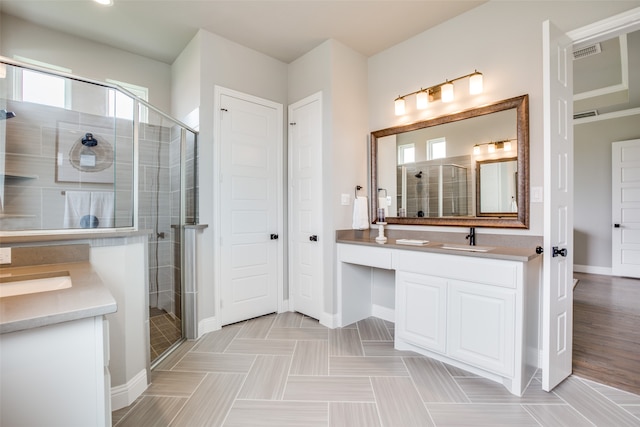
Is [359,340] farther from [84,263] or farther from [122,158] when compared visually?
[122,158]

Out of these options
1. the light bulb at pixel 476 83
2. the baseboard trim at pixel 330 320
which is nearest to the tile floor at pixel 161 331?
the baseboard trim at pixel 330 320

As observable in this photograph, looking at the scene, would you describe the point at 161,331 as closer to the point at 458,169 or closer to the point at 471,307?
the point at 471,307

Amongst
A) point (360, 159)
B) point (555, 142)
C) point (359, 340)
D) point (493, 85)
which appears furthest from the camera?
point (360, 159)

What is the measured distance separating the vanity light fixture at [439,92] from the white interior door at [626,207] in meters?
4.48

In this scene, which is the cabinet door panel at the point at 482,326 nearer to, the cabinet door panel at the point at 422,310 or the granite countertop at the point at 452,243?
the cabinet door panel at the point at 422,310

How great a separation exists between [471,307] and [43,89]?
3.95m

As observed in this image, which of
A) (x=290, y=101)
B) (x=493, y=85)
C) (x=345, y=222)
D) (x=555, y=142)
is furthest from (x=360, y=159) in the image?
(x=555, y=142)

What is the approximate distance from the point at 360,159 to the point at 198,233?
193 centimetres

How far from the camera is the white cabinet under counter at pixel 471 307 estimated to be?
1922mm

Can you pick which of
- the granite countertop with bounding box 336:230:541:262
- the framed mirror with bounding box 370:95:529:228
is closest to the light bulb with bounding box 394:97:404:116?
the framed mirror with bounding box 370:95:529:228

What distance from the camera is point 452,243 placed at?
2.72 m

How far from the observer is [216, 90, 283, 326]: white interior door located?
10.1ft

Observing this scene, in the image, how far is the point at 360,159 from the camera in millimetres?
3377

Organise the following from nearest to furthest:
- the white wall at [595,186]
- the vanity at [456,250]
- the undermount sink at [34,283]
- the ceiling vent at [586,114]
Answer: the undermount sink at [34,283] < the vanity at [456,250] < the ceiling vent at [586,114] < the white wall at [595,186]
